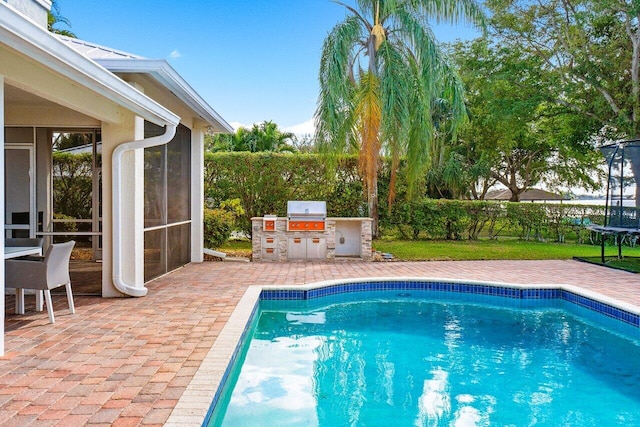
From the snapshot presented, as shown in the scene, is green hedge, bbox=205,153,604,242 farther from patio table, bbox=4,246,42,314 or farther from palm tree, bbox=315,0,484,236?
patio table, bbox=4,246,42,314

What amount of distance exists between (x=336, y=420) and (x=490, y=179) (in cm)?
2794

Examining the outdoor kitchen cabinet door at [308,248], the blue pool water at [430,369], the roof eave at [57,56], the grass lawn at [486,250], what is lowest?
the blue pool water at [430,369]

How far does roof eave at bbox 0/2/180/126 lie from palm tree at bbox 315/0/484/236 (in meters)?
7.34

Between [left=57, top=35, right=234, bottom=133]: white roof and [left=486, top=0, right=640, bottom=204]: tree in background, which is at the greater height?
[left=486, top=0, right=640, bottom=204]: tree in background

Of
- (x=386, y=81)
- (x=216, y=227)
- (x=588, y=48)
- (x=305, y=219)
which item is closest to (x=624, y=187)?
(x=588, y=48)

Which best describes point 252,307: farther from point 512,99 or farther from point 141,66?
point 512,99

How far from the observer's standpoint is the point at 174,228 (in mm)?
9586

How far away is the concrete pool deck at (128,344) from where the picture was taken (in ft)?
11.0

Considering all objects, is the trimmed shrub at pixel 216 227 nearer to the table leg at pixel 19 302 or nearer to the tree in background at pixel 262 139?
the table leg at pixel 19 302

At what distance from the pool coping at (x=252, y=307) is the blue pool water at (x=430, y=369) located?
0.72 ft

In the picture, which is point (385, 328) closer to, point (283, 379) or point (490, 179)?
point (283, 379)

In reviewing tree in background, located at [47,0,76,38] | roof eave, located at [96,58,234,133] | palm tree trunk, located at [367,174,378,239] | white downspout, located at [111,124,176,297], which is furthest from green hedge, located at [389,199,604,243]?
tree in background, located at [47,0,76,38]

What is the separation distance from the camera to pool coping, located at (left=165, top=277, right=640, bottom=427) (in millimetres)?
3384

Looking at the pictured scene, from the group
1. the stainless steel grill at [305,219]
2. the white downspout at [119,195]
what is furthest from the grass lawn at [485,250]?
the white downspout at [119,195]
